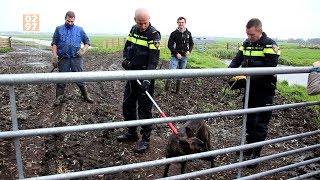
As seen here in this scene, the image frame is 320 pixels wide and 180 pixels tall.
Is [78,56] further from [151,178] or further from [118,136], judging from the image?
[151,178]

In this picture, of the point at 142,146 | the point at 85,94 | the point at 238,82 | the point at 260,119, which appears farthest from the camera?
the point at 85,94

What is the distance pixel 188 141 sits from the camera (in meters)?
3.74

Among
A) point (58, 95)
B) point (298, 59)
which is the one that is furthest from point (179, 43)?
point (298, 59)

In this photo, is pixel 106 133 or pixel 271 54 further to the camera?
pixel 106 133

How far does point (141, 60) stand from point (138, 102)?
2.21 feet

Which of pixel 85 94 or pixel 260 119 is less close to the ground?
pixel 260 119

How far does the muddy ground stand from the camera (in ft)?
14.7

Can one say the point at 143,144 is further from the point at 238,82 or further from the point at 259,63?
the point at 259,63

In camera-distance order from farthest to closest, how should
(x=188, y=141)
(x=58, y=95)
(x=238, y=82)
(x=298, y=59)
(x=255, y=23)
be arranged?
(x=298, y=59) → (x=58, y=95) → (x=255, y=23) → (x=238, y=82) → (x=188, y=141)

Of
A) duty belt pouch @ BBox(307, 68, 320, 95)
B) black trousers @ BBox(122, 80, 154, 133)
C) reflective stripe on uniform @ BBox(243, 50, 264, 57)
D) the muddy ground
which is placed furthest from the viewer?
black trousers @ BBox(122, 80, 154, 133)

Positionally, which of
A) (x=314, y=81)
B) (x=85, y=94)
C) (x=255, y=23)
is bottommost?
(x=85, y=94)

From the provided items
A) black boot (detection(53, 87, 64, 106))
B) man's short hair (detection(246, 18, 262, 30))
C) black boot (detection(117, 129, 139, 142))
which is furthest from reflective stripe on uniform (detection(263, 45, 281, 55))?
black boot (detection(53, 87, 64, 106))

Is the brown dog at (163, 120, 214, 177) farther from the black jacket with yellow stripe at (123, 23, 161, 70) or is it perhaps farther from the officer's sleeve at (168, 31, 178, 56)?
the officer's sleeve at (168, 31, 178, 56)

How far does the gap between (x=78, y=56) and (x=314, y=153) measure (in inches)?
207
